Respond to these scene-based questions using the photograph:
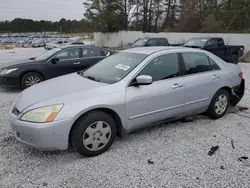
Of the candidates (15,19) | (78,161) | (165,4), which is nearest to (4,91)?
(78,161)

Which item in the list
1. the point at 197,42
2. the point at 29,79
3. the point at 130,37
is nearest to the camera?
the point at 29,79

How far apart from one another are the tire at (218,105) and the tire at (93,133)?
2092mm

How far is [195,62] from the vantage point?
3924 mm

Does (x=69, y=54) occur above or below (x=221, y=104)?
above

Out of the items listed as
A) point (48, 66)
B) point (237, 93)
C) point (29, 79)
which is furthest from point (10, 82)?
point (237, 93)

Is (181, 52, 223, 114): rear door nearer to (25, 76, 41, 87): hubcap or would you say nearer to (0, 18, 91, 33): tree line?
(25, 76, 41, 87): hubcap

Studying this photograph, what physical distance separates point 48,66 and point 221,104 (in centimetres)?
497

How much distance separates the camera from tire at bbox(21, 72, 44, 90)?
639cm

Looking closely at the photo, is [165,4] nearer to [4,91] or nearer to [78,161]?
[4,91]

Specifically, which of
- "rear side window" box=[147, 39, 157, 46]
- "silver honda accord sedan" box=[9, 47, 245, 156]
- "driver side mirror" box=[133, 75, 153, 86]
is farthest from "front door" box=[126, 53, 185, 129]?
"rear side window" box=[147, 39, 157, 46]

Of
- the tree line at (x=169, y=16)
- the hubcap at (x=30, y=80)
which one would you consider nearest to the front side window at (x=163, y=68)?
the hubcap at (x=30, y=80)

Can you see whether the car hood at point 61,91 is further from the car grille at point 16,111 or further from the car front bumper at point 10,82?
the car front bumper at point 10,82

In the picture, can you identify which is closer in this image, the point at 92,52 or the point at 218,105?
the point at 218,105

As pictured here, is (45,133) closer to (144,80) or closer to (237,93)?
(144,80)
